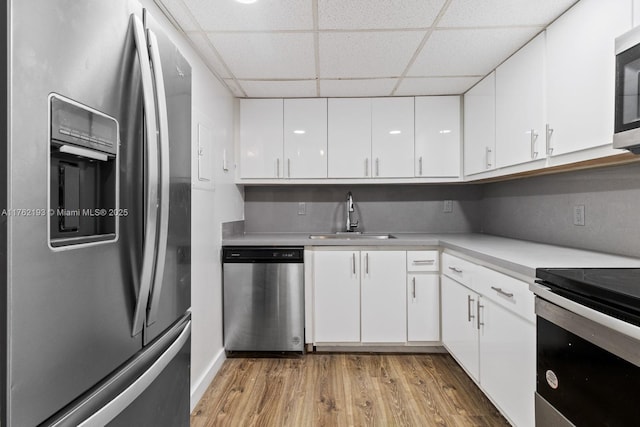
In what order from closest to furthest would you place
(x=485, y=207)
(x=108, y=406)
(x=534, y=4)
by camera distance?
1. (x=108, y=406)
2. (x=534, y=4)
3. (x=485, y=207)

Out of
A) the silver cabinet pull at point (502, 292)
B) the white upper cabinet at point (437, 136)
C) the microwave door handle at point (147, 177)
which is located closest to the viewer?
the microwave door handle at point (147, 177)

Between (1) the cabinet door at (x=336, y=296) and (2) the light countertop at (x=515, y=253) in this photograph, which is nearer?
(2) the light countertop at (x=515, y=253)

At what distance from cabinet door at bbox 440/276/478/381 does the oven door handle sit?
0.83 meters

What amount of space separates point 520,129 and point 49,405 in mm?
2383

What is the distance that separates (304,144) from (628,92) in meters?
2.21

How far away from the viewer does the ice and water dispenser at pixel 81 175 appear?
604 millimetres

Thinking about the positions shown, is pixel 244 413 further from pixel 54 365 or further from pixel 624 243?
pixel 624 243

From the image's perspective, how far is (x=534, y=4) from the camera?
1.67 m

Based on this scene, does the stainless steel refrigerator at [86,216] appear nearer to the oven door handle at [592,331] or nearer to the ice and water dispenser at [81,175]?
the ice and water dispenser at [81,175]

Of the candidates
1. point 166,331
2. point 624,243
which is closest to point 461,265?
point 624,243

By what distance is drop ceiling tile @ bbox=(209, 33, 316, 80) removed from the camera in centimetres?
199

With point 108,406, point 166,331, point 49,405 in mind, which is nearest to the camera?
point 49,405

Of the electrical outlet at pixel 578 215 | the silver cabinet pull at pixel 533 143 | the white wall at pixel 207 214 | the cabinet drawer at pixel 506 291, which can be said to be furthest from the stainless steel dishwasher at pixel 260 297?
the electrical outlet at pixel 578 215

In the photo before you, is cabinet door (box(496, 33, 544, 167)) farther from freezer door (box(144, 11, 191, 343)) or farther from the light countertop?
freezer door (box(144, 11, 191, 343))
